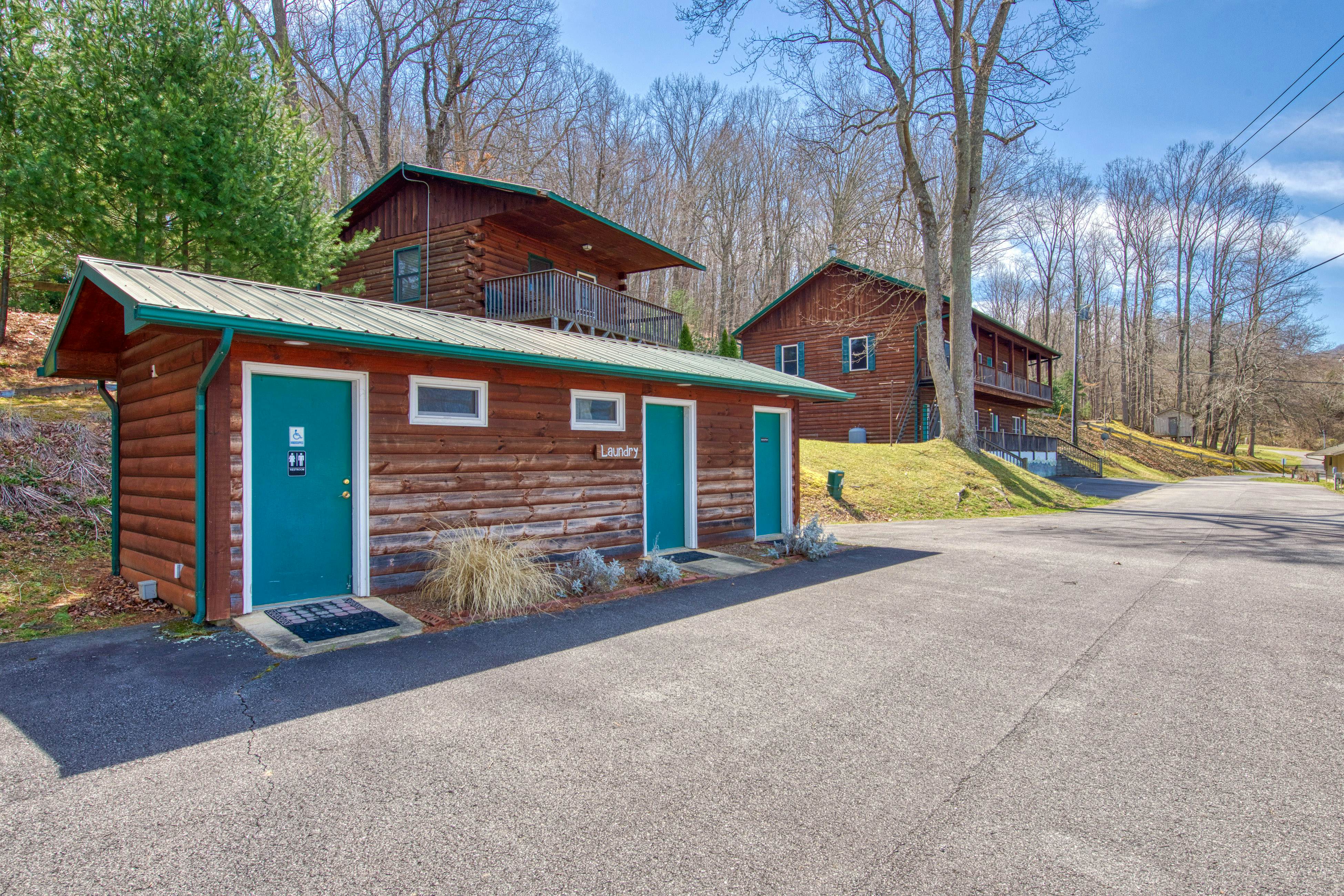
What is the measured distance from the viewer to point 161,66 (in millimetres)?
11406

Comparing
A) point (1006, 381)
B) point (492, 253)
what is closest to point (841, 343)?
point (1006, 381)

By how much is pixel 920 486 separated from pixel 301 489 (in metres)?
14.5

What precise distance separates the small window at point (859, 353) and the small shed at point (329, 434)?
19.9 meters

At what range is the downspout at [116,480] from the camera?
7418mm

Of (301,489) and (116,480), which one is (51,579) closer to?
(116,480)

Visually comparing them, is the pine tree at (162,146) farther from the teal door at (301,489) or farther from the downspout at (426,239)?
the teal door at (301,489)

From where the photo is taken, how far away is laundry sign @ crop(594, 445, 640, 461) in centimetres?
859

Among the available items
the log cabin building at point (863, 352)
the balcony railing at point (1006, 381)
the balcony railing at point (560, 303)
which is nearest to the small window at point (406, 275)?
the balcony railing at point (560, 303)

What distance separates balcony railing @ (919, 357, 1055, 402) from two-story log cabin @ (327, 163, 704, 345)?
11.3 m

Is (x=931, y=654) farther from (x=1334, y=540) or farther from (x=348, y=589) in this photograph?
(x=1334, y=540)

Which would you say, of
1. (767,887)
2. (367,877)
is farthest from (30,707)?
(767,887)

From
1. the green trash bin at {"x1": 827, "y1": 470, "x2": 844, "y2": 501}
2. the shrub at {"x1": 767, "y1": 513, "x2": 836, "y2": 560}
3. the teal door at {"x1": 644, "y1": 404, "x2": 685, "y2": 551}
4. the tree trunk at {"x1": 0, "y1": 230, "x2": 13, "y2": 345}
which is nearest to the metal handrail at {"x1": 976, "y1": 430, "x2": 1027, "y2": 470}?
the green trash bin at {"x1": 827, "y1": 470, "x2": 844, "y2": 501}

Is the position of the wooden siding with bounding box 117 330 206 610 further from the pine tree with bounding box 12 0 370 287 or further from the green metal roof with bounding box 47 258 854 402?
the pine tree with bounding box 12 0 370 287

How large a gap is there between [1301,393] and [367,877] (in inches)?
2527
